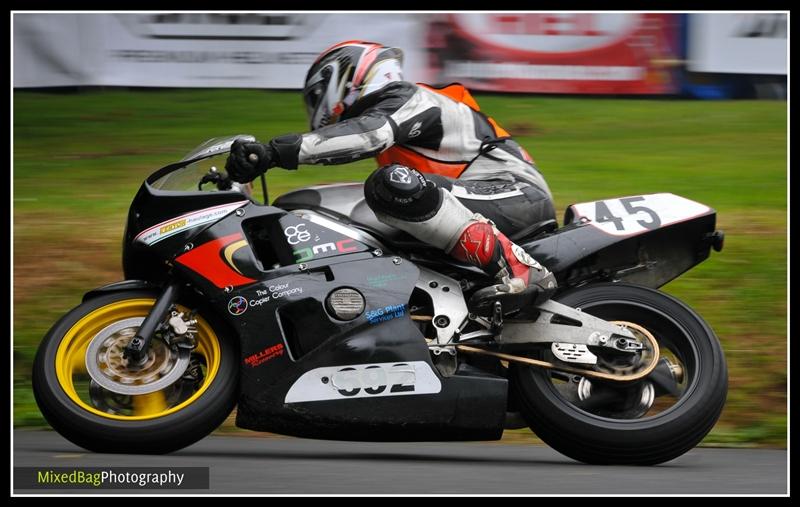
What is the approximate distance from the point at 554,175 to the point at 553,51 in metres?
1.84

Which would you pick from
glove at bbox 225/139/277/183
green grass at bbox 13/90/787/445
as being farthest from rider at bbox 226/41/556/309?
green grass at bbox 13/90/787/445

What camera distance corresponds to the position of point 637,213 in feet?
18.4

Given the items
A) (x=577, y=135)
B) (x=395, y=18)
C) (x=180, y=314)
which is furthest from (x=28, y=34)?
(x=180, y=314)

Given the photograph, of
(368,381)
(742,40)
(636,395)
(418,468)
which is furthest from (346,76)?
(742,40)

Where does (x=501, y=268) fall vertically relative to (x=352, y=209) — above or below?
below

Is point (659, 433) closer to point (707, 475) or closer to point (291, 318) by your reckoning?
point (707, 475)

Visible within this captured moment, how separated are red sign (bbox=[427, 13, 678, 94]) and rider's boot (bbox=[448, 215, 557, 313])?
5.91m

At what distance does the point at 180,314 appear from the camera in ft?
17.5

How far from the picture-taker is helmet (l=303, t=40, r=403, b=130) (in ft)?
18.6

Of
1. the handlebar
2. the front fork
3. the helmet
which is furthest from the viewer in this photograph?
the helmet

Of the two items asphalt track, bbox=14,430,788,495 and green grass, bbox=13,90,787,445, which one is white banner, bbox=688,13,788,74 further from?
asphalt track, bbox=14,430,788,495

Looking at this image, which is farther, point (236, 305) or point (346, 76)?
point (346, 76)

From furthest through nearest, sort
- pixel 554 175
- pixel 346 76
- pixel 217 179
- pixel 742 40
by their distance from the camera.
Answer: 1. pixel 742 40
2. pixel 554 175
3. pixel 346 76
4. pixel 217 179

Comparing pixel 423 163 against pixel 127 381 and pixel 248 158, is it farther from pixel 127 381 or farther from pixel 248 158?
pixel 127 381
